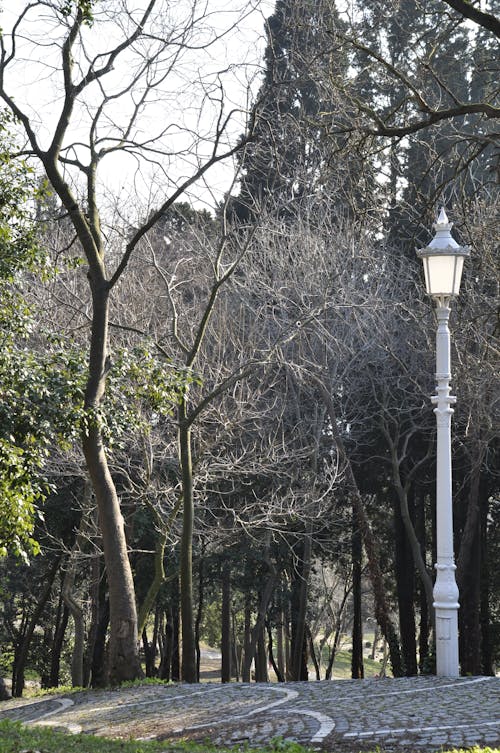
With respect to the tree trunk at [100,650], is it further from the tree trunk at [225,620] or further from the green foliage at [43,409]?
the green foliage at [43,409]

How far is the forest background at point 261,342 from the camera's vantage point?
886cm

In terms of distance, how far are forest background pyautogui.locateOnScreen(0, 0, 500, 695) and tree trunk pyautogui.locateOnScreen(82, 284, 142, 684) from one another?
29 mm

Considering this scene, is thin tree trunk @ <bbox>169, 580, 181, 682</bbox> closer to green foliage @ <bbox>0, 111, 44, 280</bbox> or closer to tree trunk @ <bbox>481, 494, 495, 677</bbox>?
tree trunk @ <bbox>481, 494, 495, 677</bbox>

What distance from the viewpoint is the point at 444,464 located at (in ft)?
30.3

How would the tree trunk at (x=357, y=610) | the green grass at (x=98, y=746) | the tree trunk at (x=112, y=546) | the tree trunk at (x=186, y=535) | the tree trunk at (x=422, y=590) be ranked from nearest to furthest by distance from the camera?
the green grass at (x=98, y=746), the tree trunk at (x=112, y=546), the tree trunk at (x=186, y=535), the tree trunk at (x=422, y=590), the tree trunk at (x=357, y=610)

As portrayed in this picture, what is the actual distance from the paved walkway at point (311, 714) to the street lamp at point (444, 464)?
0.40 metres

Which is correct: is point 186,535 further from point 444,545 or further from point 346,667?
point 346,667

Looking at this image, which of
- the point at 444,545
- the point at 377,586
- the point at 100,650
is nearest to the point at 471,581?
the point at 377,586

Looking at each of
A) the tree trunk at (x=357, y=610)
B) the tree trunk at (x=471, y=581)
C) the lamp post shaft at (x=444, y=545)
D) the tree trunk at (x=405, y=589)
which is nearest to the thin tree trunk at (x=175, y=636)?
the tree trunk at (x=357, y=610)

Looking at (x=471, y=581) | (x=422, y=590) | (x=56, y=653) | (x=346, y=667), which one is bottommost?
(x=346, y=667)

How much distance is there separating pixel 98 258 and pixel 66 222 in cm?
768

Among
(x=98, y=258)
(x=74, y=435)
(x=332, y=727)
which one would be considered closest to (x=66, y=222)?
(x=98, y=258)

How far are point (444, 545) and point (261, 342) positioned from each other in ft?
25.2

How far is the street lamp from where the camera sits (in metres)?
9.05
